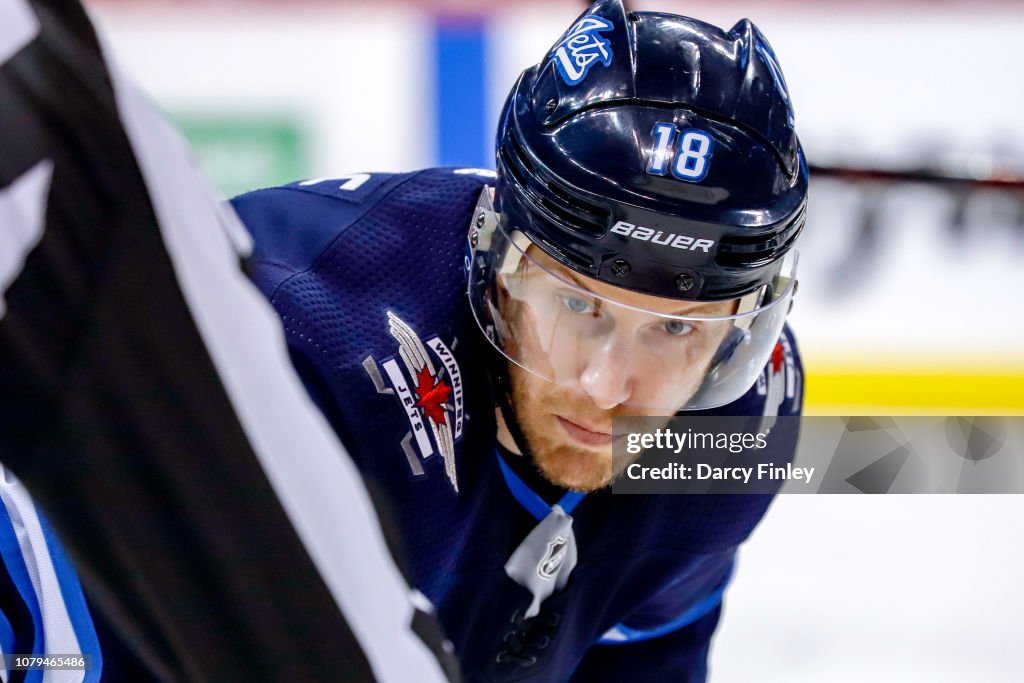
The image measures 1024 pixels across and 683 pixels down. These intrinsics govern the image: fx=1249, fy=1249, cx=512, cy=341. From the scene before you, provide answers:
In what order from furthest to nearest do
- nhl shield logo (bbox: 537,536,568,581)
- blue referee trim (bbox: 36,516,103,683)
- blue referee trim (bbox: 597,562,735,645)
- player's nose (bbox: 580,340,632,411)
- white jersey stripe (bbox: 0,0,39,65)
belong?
blue referee trim (bbox: 597,562,735,645)
nhl shield logo (bbox: 537,536,568,581)
player's nose (bbox: 580,340,632,411)
blue referee trim (bbox: 36,516,103,683)
white jersey stripe (bbox: 0,0,39,65)

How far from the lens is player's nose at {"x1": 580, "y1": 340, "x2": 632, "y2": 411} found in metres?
1.31

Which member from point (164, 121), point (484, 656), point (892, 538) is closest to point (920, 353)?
point (892, 538)

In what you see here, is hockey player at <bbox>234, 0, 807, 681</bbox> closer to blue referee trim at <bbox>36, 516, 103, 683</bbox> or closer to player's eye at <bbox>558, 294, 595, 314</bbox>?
player's eye at <bbox>558, 294, 595, 314</bbox>

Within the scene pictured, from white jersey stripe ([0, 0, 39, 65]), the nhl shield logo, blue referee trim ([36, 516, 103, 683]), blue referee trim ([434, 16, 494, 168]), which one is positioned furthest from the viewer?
blue referee trim ([434, 16, 494, 168])

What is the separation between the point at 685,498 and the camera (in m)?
1.52

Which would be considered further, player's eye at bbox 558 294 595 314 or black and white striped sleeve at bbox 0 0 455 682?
player's eye at bbox 558 294 595 314

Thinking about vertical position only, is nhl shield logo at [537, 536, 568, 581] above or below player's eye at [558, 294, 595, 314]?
below

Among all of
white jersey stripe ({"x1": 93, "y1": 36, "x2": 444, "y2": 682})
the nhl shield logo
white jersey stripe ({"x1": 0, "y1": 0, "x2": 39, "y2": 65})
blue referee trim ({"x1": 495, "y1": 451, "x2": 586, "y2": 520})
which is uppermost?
white jersey stripe ({"x1": 0, "y1": 0, "x2": 39, "y2": 65})

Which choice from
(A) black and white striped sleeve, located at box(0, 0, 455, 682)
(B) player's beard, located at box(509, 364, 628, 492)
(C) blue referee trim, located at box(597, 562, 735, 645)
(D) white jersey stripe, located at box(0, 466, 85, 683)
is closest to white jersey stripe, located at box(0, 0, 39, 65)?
(A) black and white striped sleeve, located at box(0, 0, 455, 682)

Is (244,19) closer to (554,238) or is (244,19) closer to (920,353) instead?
(920,353)

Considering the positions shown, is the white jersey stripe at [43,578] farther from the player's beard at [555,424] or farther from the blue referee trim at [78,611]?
the player's beard at [555,424]

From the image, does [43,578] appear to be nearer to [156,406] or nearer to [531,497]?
[531,497]

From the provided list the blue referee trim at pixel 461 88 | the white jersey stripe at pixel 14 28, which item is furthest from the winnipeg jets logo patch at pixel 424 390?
the blue referee trim at pixel 461 88

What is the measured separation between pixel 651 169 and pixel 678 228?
0.21ft
